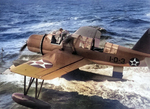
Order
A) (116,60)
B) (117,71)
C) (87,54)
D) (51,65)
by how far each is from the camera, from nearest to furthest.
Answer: (51,65) < (116,60) < (87,54) < (117,71)

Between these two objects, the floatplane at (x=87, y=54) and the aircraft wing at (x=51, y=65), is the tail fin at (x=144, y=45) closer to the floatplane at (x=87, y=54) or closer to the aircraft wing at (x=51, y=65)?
the floatplane at (x=87, y=54)

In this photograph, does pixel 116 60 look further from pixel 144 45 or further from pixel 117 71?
pixel 144 45

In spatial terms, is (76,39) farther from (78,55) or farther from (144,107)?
(144,107)

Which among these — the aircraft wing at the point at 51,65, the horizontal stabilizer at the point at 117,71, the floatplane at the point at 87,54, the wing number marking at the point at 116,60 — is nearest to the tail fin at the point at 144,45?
the floatplane at the point at 87,54

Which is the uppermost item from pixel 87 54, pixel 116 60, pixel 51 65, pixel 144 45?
pixel 144 45

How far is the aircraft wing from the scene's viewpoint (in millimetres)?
6438

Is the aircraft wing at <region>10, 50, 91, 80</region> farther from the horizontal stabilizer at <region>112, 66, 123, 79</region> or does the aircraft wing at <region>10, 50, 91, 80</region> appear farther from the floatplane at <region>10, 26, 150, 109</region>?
the horizontal stabilizer at <region>112, 66, 123, 79</region>

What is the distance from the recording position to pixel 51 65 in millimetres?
7418

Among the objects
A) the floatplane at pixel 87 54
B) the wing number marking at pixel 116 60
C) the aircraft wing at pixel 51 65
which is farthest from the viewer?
the wing number marking at pixel 116 60

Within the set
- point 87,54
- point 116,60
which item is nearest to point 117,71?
point 116,60

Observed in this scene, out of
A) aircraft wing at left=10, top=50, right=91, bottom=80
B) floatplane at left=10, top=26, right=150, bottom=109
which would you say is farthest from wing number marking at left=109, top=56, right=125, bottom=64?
aircraft wing at left=10, top=50, right=91, bottom=80

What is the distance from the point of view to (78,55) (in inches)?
343

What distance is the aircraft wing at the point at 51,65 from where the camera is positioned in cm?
644

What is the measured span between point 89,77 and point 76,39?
7.89 ft
